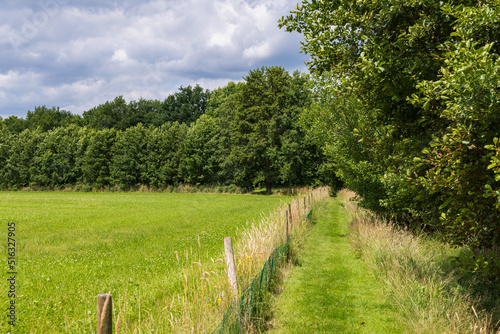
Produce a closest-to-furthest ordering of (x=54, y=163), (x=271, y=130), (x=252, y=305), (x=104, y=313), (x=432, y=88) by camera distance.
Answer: (x=104, y=313)
(x=432, y=88)
(x=252, y=305)
(x=271, y=130)
(x=54, y=163)

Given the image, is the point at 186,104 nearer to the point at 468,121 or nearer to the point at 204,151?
the point at 204,151

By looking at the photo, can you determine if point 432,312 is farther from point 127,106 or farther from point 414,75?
point 127,106

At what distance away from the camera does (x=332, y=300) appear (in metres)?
7.59

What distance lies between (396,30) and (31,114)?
122 meters

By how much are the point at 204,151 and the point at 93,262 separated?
42241 mm

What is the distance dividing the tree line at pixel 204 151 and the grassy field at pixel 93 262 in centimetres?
2401

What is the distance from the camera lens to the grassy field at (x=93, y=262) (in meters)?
6.37

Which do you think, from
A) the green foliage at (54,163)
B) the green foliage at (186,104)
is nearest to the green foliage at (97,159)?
the green foliage at (54,163)

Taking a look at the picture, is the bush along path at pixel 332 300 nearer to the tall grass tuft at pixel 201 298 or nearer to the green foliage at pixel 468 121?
the tall grass tuft at pixel 201 298

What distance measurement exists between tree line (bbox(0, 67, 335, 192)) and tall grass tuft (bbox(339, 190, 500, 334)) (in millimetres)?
26754

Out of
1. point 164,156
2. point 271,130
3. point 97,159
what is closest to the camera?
point 271,130

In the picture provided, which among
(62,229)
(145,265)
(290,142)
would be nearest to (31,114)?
(290,142)

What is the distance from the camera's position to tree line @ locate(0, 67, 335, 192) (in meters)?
43.0

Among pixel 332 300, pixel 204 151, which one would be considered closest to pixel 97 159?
pixel 204 151
